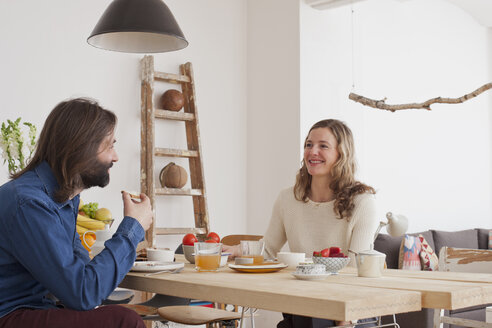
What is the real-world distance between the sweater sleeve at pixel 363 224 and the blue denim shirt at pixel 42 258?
1.17 meters

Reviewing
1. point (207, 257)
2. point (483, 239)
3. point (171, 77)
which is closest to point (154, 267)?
point (207, 257)

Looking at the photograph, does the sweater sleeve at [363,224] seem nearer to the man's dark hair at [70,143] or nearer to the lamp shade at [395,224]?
the lamp shade at [395,224]

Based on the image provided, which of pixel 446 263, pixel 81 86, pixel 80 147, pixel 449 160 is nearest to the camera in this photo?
pixel 80 147

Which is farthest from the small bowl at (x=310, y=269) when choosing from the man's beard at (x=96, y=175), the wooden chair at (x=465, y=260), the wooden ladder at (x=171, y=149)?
the wooden ladder at (x=171, y=149)

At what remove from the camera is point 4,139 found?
2811 mm

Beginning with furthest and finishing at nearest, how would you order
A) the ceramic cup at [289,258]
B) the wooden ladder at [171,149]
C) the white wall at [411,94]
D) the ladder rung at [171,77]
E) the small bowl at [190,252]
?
the white wall at [411,94], the ladder rung at [171,77], the wooden ladder at [171,149], the small bowl at [190,252], the ceramic cup at [289,258]

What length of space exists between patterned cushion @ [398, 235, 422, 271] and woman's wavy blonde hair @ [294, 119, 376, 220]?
1.62 metres

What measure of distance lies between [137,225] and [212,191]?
2.95 m

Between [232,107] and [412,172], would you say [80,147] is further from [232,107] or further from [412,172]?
[412,172]

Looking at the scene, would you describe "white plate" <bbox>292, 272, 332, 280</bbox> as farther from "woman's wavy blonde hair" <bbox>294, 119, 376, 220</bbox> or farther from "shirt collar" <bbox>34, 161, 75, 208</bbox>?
"woman's wavy blonde hair" <bbox>294, 119, 376, 220</bbox>

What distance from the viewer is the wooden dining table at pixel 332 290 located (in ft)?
4.32

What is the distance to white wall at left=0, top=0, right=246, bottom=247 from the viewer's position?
3.74 meters

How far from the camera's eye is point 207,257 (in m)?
1.99

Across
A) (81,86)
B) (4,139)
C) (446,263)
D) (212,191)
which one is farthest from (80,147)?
(212,191)
